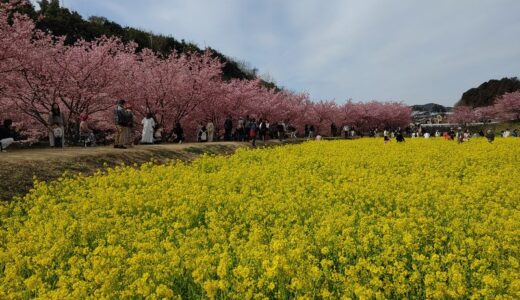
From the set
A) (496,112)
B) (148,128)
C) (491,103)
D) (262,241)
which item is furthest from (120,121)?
(491,103)

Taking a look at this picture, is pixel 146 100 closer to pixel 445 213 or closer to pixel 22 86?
pixel 22 86

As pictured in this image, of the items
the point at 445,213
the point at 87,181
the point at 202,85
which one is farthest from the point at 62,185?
the point at 202,85

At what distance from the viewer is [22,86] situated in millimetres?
20125

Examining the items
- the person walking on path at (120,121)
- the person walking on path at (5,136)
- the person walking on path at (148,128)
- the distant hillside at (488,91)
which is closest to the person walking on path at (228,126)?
the person walking on path at (148,128)

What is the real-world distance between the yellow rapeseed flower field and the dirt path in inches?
32.6

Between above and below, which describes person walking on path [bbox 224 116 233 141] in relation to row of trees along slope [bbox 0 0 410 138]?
below

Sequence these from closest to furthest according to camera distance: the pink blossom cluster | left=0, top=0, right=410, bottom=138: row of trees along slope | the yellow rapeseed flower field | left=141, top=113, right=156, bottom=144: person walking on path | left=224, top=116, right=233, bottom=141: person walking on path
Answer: the yellow rapeseed flower field, left=0, top=0, right=410, bottom=138: row of trees along slope, left=141, top=113, right=156, bottom=144: person walking on path, left=224, top=116, right=233, bottom=141: person walking on path, the pink blossom cluster

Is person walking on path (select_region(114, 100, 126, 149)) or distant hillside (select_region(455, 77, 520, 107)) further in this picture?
distant hillside (select_region(455, 77, 520, 107))

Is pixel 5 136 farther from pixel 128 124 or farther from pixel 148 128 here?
pixel 148 128

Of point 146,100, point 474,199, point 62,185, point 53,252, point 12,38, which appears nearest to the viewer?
point 53,252

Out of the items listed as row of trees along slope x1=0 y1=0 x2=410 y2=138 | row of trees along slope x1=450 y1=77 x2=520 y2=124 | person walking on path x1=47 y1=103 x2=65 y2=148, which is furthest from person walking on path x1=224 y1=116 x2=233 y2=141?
row of trees along slope x1=450 y1=77 x2=520 y2=124

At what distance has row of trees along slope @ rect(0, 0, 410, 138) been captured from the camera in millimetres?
18359

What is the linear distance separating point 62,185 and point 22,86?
1117 centimetres

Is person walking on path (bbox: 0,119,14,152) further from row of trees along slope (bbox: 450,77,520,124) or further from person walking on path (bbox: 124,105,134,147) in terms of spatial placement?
row of trees along slope (bbox: 450,77,520,124)
